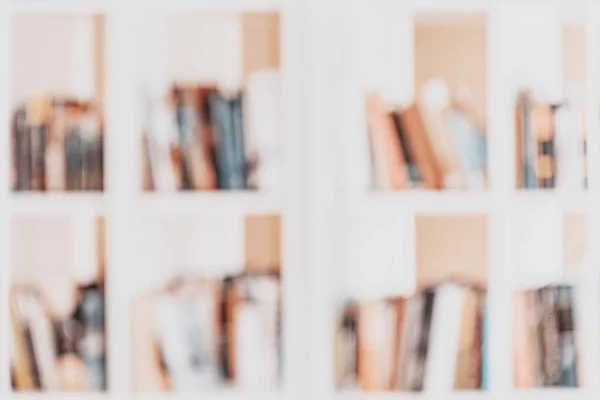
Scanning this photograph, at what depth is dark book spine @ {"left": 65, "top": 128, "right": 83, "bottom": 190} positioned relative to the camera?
195 centimetres

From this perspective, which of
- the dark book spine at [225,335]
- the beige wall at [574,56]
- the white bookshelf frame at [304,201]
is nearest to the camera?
the white bookshelf frame at [304,201]

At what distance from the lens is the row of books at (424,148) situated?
6.42 feet

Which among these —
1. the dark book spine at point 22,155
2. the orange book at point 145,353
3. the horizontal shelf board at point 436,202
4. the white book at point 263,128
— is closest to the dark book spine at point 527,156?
the horizontal shelf board at point 436,202

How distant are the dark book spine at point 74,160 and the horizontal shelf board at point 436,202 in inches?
24.7

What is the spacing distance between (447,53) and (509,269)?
0.55m

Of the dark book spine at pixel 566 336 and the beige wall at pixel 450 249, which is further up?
the beige wall at pixel 450 249

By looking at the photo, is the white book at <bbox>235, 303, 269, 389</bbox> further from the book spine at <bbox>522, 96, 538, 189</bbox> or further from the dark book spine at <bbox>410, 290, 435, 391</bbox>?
the book spine at <bbox>522, 96, 538, 189</bbox>

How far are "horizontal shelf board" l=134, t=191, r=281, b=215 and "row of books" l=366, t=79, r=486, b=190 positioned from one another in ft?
0.80

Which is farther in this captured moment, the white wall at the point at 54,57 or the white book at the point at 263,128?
the white wall at the point at 54,57

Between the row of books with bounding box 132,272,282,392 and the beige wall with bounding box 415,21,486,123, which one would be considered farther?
the beige wall with bounding box 415,21,486,123

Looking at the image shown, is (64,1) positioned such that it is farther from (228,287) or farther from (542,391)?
(542,391)

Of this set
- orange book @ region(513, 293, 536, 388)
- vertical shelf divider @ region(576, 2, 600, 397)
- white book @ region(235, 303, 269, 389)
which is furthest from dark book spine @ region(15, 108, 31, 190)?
vertical shelf divider @ region(576, 2, 600, 397)

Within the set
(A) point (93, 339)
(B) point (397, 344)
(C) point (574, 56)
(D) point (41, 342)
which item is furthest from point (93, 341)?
(C) point (574, 56)

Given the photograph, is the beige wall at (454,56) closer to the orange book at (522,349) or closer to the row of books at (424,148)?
the row of books at (424,148)
